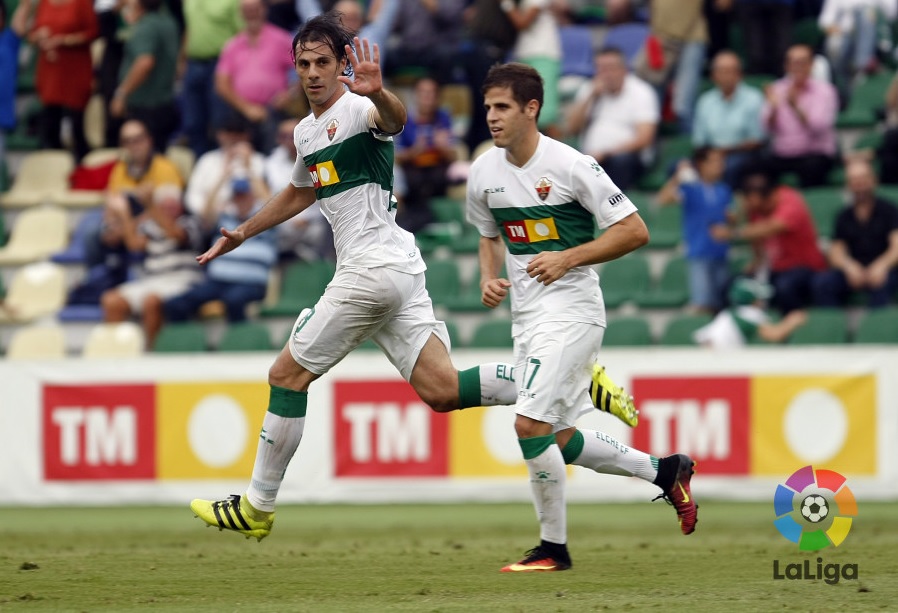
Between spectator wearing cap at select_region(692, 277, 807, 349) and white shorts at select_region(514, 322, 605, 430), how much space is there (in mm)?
6245

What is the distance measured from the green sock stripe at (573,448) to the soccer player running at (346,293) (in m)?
0.23

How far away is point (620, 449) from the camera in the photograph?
783cm

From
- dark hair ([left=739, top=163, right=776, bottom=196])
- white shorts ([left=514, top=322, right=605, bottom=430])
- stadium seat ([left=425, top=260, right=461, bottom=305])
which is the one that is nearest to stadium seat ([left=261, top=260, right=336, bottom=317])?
stadium seat ([left=425, top=260, right=461, bottom=305])

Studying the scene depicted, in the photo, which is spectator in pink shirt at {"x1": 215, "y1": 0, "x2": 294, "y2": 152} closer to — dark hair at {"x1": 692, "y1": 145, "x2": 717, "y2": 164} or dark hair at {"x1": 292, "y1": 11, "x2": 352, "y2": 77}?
dark hair at {"x1": 692, "y1": 145, "x2": 717, "y2": 164}

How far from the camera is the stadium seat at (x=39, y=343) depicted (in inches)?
603

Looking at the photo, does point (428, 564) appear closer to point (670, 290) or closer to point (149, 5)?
point (670, 290)

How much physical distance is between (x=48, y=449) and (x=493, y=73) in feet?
25.6

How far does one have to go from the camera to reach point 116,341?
14766 mm

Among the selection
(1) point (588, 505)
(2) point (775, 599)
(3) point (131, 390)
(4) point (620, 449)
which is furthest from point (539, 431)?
(3) point (131, 390)

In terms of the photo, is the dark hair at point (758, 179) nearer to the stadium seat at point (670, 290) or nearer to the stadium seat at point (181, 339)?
the stadium seat at point (670, 290)

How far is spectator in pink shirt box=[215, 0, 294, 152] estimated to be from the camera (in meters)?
16.3

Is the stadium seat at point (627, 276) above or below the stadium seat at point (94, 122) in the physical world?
below

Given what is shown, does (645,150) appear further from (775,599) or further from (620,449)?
(775,599)

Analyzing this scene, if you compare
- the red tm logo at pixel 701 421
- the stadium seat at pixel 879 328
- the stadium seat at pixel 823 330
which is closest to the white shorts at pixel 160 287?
the red tm logo at pixel 701 421
